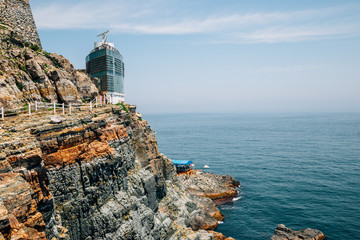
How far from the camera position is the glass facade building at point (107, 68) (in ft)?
165

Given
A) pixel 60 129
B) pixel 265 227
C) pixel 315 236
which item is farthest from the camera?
pixel 265 227

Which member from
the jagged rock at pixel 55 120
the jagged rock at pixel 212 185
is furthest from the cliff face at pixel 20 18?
the jagged rock at pixel 212 185

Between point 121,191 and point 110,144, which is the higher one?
point 110,144

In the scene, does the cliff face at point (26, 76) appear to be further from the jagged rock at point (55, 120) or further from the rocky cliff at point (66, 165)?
the jagged rock at point (55, 120)

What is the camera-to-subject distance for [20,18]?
1505 inches

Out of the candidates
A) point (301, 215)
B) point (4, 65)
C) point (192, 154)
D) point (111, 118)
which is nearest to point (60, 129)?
point (111, 118)

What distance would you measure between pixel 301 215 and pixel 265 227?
938 centimetres

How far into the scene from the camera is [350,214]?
1825 inches

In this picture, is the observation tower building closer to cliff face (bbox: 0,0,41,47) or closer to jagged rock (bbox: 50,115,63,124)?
cliff face (bbox: 0,0,41,47)

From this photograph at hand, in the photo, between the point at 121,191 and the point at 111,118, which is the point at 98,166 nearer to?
the point at 121,191

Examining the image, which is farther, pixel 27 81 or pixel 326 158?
pixel 326 158

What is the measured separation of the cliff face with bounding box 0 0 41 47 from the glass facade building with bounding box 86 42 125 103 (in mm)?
12796

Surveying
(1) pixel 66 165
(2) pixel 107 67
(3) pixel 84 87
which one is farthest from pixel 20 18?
(1) pixel 66 165

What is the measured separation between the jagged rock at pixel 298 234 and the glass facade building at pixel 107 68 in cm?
4282
